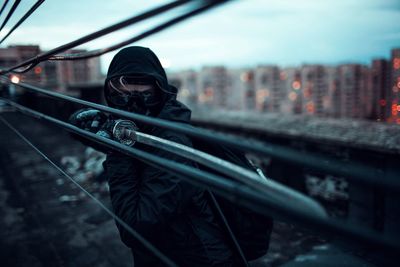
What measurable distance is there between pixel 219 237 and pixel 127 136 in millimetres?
899

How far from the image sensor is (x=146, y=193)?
161cm

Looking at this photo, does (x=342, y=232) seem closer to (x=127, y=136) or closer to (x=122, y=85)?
(x=127, y=136)

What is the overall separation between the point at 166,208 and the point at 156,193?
0.34 feet

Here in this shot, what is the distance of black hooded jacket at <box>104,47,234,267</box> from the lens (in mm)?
1559

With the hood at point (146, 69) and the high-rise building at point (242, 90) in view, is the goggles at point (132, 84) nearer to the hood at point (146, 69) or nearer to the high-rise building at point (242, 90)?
the hood at point (146, 69)

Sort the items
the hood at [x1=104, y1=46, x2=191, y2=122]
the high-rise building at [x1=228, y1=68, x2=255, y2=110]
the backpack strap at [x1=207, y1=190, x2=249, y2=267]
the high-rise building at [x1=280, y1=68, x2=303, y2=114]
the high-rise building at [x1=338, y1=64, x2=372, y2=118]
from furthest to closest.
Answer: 1. the high-rise building at [x1=228, y1=68, x2=255, y2=110]
2. the high-rise building at [x1=280, y1=68, x2=303, y2=114]
3. the high-rise building at [x1=338, y1=64, x2=372, y2=118]
4. the hood at [x1=104, y1=46, x2=191, y2=122]
5. the backpack strap at [x1=207, y1=190, x2=249, y2=267]

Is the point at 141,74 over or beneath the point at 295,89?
beneath

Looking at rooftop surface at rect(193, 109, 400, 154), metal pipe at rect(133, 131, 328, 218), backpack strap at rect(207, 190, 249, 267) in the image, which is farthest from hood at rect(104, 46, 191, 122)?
rooftop surface at rect(193, 109, 400, 154)

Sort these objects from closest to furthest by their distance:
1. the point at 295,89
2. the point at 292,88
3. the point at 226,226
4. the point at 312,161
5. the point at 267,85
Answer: the point at 312,161 → the point at 226,226 → the point at 295,89 → the point at 292,88 → the point at 267,85

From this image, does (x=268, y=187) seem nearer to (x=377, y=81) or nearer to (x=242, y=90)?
(x=377, y=81)

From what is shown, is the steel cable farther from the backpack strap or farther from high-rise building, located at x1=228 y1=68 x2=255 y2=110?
high-rise building, located at x1=228 y1=68 x2=255 y2=110

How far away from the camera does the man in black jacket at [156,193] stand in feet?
5.14

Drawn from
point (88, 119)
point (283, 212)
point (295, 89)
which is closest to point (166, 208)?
point (88, 119)

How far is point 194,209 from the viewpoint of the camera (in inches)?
67.9
